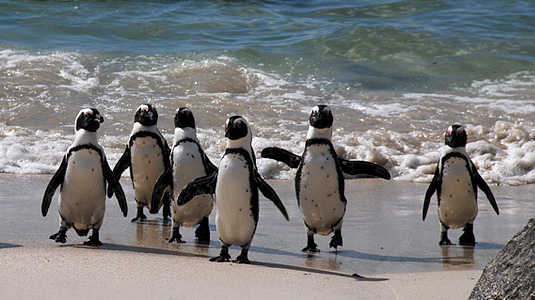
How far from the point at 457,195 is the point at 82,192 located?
2613 millimetres

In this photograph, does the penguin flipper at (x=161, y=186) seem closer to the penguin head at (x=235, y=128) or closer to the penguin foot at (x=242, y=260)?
the penguin head at (x=235, y=128)

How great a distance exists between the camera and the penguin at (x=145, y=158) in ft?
18.0

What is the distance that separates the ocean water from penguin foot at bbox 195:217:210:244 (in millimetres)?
2355

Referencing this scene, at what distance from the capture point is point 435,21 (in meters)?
14.9

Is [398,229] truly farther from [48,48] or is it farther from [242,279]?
[48,48]

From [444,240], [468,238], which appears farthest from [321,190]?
[468,238]

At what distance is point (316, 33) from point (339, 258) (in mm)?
9806

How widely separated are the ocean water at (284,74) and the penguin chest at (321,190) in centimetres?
240

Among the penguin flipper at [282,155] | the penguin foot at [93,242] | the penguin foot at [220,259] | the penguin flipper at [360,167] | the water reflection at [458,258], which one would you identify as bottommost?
the water reflection at [458,258]

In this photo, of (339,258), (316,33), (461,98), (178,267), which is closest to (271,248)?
(339,258)

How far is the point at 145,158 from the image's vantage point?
→ 18.1 feet

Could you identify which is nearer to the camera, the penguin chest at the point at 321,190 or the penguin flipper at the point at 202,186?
the penguin flipper at the point at 202,186

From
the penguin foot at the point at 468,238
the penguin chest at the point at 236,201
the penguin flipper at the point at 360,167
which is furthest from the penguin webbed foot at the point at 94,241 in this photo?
the penguin foot at the point at 468,238

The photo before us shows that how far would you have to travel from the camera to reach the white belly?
469 cm
